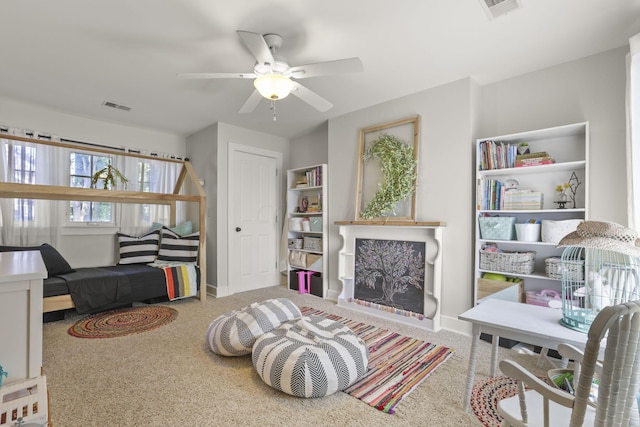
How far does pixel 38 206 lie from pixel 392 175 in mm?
4047

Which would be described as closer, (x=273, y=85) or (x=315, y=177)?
(x=273, y=85)

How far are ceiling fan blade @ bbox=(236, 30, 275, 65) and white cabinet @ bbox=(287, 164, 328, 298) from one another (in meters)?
2.18

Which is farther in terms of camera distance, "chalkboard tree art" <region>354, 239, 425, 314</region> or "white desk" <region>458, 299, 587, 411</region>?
"chalkboard tree art" <region>354, 239, 425, 314</region>

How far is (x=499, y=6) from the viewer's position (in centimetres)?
195

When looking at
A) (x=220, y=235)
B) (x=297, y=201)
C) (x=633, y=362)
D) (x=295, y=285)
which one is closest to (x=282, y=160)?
(x=297, y=201)

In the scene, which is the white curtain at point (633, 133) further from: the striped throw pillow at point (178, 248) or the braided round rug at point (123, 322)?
the striped throw pillow at point (178, 248)

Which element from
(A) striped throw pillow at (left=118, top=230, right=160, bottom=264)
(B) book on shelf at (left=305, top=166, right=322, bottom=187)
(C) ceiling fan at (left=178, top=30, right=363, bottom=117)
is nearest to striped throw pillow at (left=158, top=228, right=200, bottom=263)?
(A) striped throw pillow at (left=118, top=230, right=160, bottom=264)

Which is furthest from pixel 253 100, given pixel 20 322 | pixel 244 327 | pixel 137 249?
pixel 137 249

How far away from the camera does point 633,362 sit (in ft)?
2.68

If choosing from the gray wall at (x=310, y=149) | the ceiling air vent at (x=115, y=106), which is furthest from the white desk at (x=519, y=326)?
the ceiling air vent at (x=115, y=106)

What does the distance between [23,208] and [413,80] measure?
14.5 feet

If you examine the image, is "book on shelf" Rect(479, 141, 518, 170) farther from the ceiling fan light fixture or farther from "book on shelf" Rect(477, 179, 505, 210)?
the ceiling fan light fixture

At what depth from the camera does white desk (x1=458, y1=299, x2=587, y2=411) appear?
1.44m

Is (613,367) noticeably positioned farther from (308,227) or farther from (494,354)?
(308,227)
